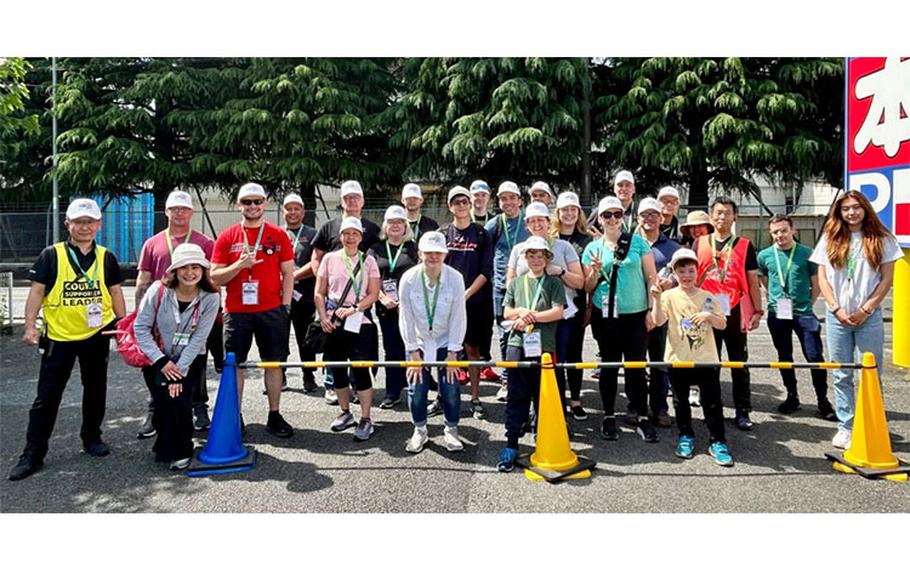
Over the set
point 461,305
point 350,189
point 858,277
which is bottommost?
point 461,305

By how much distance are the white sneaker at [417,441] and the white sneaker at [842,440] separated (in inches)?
132

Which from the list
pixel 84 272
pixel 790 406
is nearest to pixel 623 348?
pixel 790 406

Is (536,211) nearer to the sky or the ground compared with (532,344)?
nearer to the sky

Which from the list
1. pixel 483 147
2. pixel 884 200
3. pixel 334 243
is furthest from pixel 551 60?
pixel 334 243

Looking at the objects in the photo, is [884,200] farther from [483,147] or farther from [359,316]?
[483,147]

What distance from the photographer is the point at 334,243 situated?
5.96 m

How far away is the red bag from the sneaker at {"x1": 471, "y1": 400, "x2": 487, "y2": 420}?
9.38 ft

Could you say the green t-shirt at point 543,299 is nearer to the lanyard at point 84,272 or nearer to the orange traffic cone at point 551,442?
the orange traffic cone at point 551,442

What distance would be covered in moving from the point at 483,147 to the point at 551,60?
324 centimetres

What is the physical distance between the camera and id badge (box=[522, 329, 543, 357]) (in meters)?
4.66

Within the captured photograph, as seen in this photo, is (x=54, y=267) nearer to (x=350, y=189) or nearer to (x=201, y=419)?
(x=201, y=419)

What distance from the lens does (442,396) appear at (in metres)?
4.89

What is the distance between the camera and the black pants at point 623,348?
509cm

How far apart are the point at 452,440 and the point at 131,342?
2.59 meters
